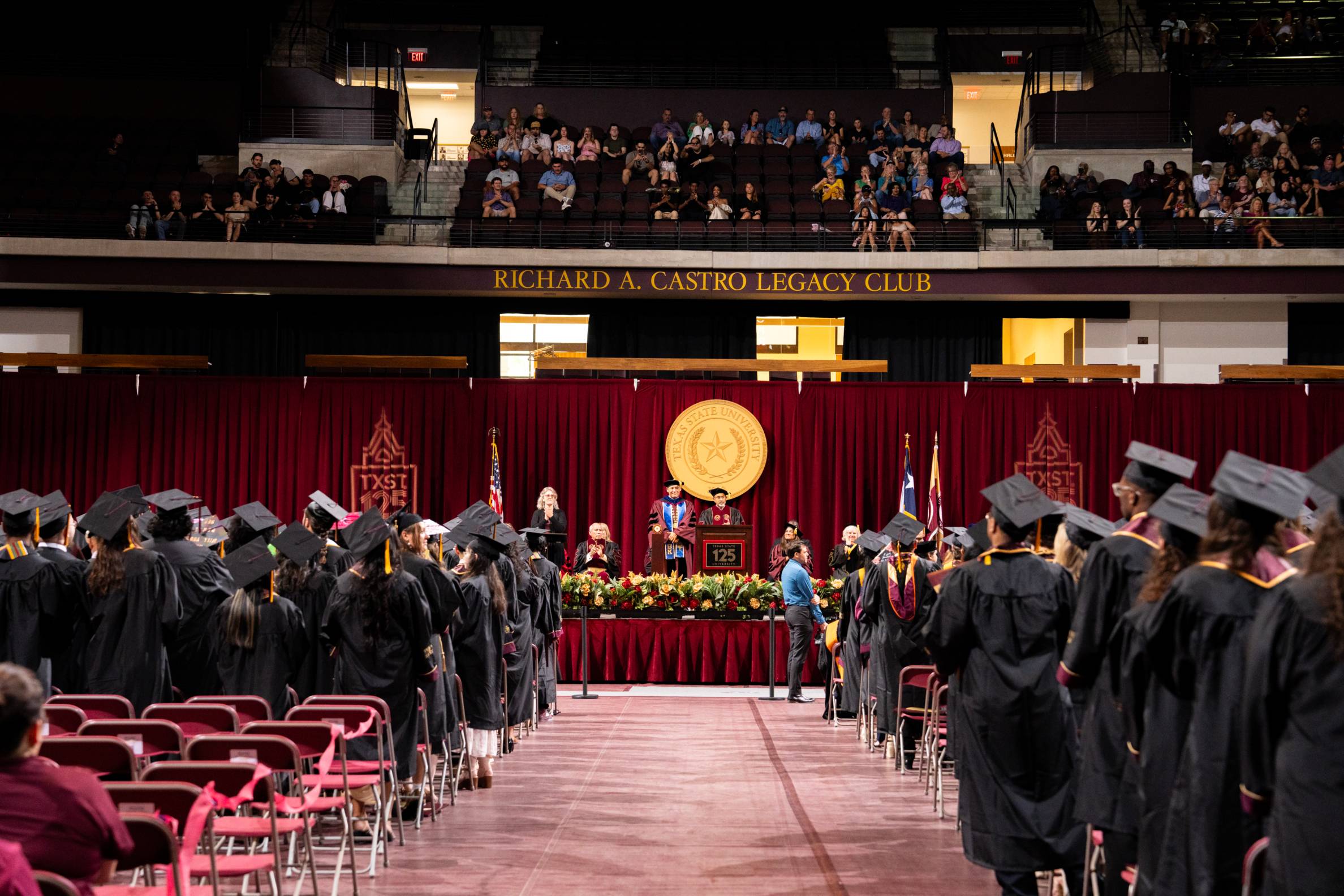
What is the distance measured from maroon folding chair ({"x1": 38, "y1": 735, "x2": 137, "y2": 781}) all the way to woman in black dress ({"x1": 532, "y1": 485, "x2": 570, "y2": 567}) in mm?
10694

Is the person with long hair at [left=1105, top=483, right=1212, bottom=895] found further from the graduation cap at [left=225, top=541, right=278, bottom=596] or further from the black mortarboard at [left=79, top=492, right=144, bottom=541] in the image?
the black mortarboard at [left=79, top=492, right=144, bottom=541]

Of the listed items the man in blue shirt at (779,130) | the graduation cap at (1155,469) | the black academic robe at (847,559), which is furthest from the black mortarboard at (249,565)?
the man in blue shirt at (779,130)

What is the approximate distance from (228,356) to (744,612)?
34.0ft

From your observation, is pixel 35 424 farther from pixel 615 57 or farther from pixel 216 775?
pixel 216 775

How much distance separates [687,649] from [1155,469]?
1060cm

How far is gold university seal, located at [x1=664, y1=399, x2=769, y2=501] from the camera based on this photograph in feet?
62.5

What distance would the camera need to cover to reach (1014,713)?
233 inches

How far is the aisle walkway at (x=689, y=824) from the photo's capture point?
653 cm

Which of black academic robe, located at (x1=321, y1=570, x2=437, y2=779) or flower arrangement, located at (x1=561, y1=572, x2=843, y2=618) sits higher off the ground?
black academic robe, located at (x1=321, y1=570, x2=437, y2=779)

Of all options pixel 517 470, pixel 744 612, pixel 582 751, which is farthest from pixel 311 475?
pixel 582 751

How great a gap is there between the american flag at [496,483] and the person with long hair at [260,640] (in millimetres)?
6721

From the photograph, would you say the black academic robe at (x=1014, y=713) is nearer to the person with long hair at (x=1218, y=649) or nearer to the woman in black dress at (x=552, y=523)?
the person with long hair at (x=1218, y=649)

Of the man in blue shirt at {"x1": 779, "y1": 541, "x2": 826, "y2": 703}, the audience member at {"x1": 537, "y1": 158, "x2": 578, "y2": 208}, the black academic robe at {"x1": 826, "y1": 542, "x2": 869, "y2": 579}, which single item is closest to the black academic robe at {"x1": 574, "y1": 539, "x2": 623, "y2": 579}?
the black academic robe at {"x1": 826, "y1": 542, "x2": 869, "y2": 579}

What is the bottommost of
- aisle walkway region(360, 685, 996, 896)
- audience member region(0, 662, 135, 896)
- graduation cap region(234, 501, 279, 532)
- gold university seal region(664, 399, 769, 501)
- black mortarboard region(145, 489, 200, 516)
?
aisle walkway region(360, 685, 996, 896)
